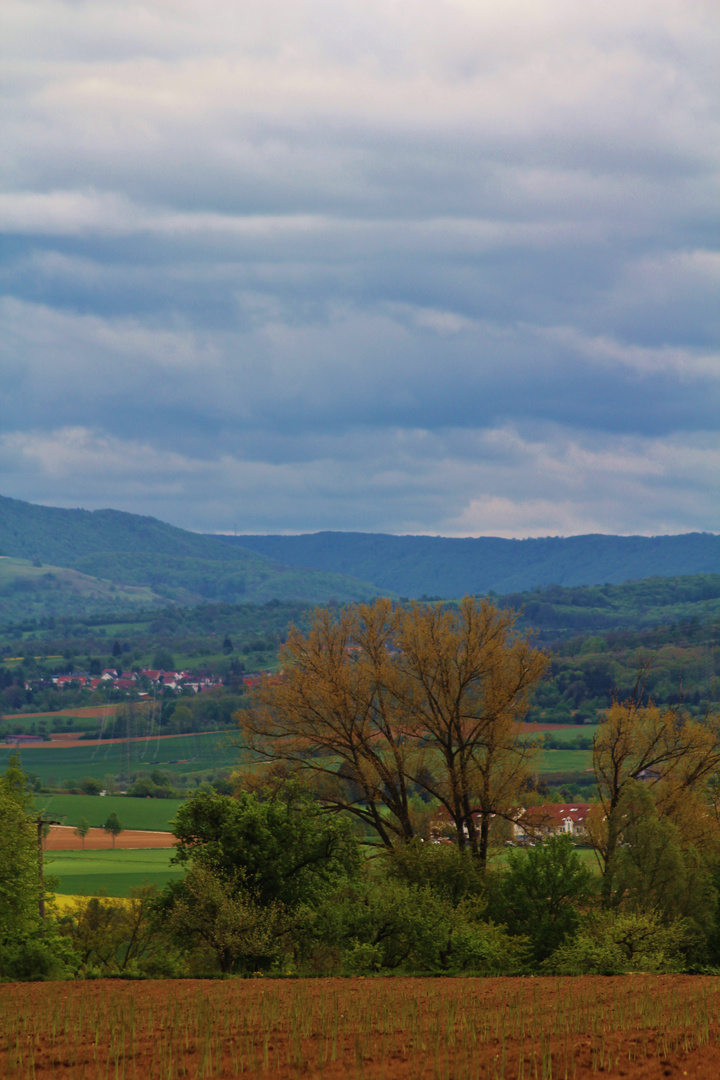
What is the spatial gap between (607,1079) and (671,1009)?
21.5 feet

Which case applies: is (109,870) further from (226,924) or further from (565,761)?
(565,761)

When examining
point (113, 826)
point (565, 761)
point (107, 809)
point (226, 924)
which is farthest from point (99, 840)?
point (226, 924)

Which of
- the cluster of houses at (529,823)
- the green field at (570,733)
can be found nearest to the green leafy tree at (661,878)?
the cluster of houses at (529,823)

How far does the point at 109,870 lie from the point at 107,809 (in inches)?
1804

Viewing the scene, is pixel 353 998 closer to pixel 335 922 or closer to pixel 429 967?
pixel 429 967

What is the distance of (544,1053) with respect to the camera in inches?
772

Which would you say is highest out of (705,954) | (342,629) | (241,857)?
(342,629)

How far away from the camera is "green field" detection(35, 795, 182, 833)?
5408 inches

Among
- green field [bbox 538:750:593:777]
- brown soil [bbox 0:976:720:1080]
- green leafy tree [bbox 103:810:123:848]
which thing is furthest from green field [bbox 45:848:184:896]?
brown soil [bbox 0:976:720:1080]

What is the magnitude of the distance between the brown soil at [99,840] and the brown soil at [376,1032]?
9453 centimetres

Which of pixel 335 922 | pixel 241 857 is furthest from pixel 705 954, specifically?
pixel 241 857

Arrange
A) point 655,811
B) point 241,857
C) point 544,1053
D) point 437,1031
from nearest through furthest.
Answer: point 544,1053
point 437,1031
point 241,857
point 655,811

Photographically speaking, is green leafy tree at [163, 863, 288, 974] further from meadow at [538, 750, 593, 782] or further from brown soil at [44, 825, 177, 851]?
meadow at [538, 750, 593, 782]

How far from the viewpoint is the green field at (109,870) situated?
3593 inches
